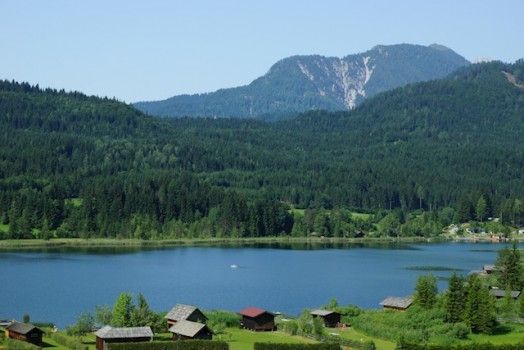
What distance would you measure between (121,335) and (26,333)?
24.3ft

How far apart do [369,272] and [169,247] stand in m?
54.0

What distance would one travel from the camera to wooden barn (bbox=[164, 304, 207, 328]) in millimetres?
80312

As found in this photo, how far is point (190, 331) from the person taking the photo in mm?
75188

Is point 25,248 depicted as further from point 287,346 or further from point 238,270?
point 287,346

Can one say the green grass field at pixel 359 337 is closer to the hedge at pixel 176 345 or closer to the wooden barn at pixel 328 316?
the wooden barn at pixel 328 316

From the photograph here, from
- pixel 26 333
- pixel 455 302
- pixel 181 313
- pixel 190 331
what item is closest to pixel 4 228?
pixel 181 313

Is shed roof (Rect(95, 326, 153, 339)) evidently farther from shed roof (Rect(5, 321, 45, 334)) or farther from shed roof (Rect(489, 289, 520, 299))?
Result: shed roof (Rect(489, 289, 520, 299))

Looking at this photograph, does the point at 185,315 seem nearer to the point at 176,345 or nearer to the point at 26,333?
the point at 176,345

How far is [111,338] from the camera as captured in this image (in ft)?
236

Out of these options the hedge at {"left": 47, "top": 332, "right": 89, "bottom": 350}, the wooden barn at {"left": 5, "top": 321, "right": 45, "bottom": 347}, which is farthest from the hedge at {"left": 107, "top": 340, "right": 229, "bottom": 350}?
the wooden barn at {"left": 5, "top": 321, "right": 45, "bottom": 347}

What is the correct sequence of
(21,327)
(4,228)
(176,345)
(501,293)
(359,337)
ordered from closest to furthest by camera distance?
(176,345)
(21,327)
(359,337)
(501,293)
(4,228)

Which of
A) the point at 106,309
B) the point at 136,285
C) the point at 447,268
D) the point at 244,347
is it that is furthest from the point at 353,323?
the point at 447,268

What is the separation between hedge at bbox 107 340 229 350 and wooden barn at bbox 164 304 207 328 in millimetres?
8250

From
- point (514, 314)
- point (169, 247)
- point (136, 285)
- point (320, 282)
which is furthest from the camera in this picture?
point (169, 247)
